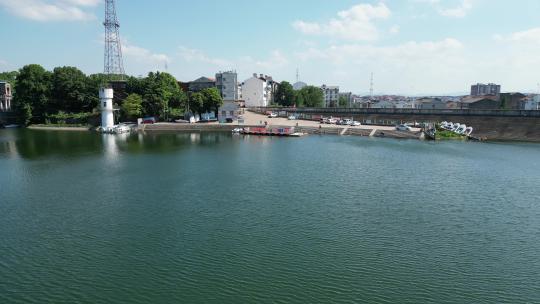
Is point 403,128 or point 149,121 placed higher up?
point 149,121

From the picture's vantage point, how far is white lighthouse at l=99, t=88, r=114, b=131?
62.2 m

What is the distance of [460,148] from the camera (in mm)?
47062

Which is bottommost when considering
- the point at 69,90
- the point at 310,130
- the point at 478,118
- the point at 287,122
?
the point at 310,130

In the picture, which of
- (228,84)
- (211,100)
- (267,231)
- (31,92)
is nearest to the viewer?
(267,231)

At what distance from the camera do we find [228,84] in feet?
305

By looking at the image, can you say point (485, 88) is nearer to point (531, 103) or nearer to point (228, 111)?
point (531, 103)

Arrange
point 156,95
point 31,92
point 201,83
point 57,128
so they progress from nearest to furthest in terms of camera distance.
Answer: point 57,128
point 156,95
point 31,92
point 201,83

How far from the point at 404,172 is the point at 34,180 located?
28.9 m

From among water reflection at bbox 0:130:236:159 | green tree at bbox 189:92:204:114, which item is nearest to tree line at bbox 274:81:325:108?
green tree at bbox 189:92:204:114

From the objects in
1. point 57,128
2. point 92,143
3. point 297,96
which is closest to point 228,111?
point 92,143

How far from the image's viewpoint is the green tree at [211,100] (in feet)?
225

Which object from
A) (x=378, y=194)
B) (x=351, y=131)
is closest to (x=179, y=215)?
(x=378, y=194)

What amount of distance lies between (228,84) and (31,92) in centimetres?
4096

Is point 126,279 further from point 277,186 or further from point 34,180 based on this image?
point 34,180
